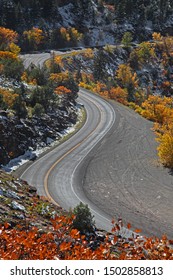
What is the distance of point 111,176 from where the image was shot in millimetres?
38469

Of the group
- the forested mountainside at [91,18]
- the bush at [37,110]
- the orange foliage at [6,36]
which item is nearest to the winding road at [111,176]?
the bush at [37,110]

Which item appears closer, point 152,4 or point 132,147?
point 132,147

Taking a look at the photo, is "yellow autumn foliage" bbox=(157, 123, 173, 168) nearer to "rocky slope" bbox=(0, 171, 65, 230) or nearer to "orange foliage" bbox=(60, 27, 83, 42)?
"rocky slope" bbox=(0, 171, 65, 230)

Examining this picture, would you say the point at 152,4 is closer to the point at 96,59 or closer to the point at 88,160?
the point at 96,59

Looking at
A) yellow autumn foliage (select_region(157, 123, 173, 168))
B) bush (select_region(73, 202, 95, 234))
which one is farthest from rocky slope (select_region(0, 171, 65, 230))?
yellow autumn foliage (select_region(157, 123, 173, 168))

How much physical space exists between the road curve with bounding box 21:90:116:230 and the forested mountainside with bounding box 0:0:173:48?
61.9m

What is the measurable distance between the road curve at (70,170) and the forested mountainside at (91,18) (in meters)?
61.9

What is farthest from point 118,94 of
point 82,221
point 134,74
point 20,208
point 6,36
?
point 20,208

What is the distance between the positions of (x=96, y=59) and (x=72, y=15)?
3153cm

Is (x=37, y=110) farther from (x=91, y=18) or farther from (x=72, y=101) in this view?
(x=91, y=18)

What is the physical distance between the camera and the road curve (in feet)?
105

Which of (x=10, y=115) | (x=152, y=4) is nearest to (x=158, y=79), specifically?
(x=152, y=4)

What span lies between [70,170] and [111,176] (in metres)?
4.42

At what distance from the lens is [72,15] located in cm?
12500
